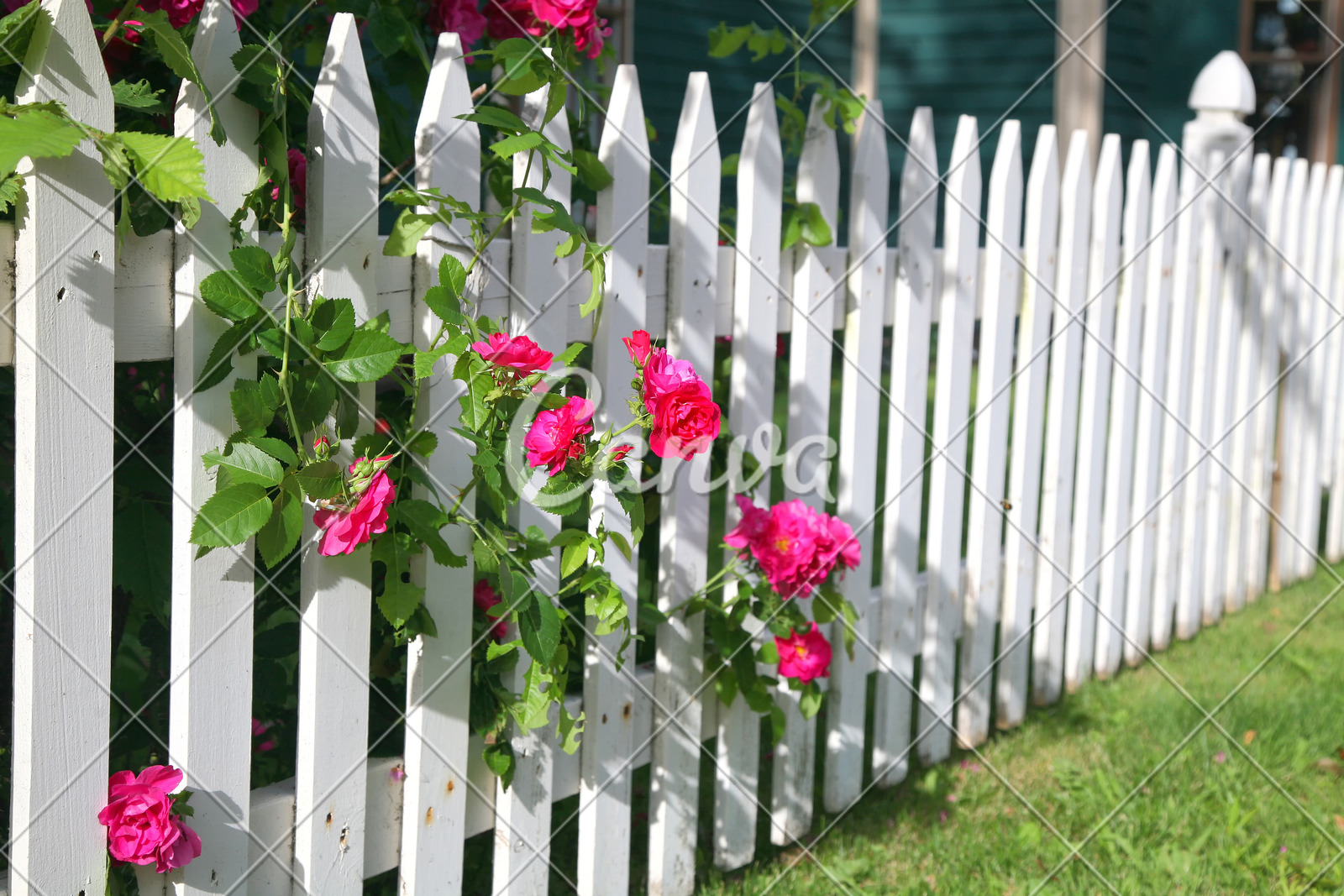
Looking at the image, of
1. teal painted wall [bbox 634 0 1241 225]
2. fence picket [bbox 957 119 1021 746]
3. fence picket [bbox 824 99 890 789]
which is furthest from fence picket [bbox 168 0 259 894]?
teal painted wall [bbox 634 0 1241 225]

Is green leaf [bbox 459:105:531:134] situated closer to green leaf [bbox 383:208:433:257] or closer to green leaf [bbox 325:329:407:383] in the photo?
green leaf [bbox 383:208:433:257]

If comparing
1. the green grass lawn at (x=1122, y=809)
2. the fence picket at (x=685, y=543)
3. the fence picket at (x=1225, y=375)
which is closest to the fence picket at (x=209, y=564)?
the fence picket at (x=685, y=543)

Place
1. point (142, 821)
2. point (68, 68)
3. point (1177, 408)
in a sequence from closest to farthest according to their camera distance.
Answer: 1. point (68, 68)
2. point (142, 821)
3. point (1177, 408)

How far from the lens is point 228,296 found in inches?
53.6

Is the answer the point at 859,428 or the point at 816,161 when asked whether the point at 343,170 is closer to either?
the point at 816,161

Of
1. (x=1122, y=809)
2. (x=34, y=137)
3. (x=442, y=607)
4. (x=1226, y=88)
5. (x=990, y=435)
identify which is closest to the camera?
(x=34, y=137)

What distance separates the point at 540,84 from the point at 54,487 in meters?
0.88

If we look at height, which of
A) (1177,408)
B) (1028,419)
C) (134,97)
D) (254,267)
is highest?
(134,97)

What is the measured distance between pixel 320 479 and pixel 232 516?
0.36 feet

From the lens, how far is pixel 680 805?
83.7 inches

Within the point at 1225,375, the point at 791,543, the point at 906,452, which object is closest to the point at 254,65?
the point at 791,543

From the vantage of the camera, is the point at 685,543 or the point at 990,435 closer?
the point at 685,543

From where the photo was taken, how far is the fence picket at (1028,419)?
9.18 feet

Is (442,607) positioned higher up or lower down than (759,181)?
lower down
